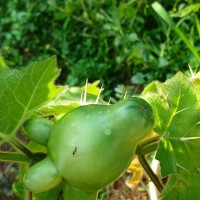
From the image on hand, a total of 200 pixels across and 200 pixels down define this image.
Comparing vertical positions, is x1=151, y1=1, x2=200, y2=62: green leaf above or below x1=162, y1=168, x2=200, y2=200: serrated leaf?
below

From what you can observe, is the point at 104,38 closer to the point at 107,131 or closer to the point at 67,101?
the point at 67,101

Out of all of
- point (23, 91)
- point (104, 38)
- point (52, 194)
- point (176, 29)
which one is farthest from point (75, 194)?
point (104, 38)

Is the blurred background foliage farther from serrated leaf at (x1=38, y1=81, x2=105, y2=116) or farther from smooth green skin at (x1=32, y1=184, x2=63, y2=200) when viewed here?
smooth green skin at (x1=32, y1=184, x2=63, y2=200)

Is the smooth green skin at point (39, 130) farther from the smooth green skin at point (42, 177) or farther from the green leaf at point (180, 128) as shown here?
the green leaf at point (180, 128)

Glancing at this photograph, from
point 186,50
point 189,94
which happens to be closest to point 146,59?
point 186,50

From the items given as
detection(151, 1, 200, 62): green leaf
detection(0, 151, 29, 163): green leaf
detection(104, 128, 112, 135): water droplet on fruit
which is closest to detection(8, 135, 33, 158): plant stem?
detection(0, 151, 29, 163): green leaf

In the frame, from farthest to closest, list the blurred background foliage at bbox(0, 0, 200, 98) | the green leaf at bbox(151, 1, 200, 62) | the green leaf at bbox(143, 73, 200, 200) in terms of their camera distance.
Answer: the blurred background foliage at bbox(0, 0, 200, 98) → the green leaf at bbox(151, 1, 200, 62) → the green leaf at bbox(143, 73, 200, 200)
